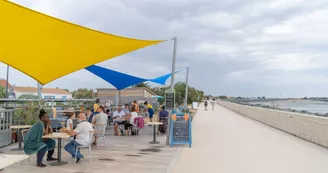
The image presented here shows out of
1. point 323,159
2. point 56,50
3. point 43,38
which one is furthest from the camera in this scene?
point 323,159

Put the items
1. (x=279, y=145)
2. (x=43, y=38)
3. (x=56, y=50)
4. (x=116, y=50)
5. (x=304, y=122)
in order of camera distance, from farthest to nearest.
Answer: (x=304, y=122) < (x=279, y=145) < (x=116, y=50) < (x=56, y=50) < (x=43, y=38)

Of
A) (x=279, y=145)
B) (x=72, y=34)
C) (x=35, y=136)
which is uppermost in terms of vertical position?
(x=72, y=34)

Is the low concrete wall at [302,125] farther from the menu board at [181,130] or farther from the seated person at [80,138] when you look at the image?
the seated person at [80,138]

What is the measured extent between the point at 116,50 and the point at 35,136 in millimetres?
2263

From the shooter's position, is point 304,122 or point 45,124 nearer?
point 45,124

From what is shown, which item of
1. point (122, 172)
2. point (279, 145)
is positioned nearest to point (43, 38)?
point (122, 172)

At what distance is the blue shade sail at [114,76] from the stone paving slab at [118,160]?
418cm

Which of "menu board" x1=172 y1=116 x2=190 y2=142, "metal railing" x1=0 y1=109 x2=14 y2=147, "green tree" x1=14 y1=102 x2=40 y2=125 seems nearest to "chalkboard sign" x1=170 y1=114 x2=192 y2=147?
"menu board" x1=172 y1=116 x2=190 y2=142

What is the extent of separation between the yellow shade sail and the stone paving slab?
1942 mm

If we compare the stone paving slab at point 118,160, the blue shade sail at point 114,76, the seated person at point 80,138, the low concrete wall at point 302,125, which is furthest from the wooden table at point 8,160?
the blue shade sail at point 114,76

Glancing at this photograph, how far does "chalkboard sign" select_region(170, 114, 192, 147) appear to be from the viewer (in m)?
8.11

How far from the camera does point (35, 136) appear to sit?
5305 mm

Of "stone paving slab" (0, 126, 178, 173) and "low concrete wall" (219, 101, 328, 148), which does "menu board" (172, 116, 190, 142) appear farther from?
"low concrete wall" (219, 101, 328, 148)

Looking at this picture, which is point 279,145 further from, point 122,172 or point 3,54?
point 3,54
